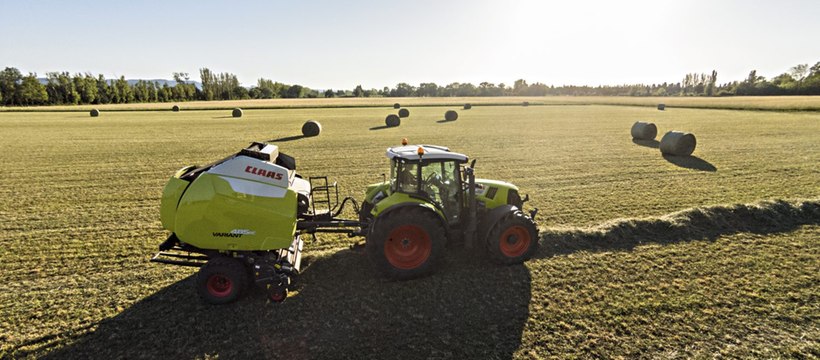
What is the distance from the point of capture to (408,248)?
6.09m

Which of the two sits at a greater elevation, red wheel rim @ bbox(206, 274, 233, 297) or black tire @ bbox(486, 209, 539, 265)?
black tire @ bbox(486, 209, 539, 265)

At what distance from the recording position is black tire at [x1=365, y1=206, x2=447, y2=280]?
18.7 ft

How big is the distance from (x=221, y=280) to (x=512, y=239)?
15.2 ft

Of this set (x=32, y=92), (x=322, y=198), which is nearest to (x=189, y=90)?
(x=32, y=92)

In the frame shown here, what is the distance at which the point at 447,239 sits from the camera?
6.23 meters

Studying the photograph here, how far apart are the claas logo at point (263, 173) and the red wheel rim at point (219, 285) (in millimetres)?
1543

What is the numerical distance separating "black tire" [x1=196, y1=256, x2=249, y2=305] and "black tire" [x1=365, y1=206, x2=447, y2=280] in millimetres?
1875

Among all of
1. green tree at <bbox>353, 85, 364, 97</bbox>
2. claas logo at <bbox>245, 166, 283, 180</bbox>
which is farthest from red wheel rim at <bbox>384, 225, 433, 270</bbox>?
green tree at <bbox>353, 85, 364, 97</bbox>

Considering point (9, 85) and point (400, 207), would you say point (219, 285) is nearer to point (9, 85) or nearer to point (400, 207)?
point (400, 207)

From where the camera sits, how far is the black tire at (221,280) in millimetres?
5273

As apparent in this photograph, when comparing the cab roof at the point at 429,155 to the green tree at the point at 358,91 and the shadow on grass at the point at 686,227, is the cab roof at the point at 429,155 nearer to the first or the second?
the shadow on grass at the point at 686,227

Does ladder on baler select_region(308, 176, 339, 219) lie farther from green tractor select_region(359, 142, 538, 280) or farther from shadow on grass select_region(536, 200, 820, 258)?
shadow on grass select_region(536, 200, 820, 258)

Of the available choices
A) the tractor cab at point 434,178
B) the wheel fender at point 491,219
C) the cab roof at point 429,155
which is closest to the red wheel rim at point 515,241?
the wheel fender at point 491,219

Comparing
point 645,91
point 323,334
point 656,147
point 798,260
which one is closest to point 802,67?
point 645,91
